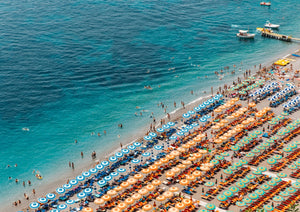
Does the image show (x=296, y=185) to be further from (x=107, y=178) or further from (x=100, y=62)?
(x=100, y=62)

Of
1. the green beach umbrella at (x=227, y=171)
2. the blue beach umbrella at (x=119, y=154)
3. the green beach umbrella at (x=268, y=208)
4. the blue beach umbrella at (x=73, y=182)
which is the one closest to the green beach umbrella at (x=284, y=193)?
the green beach umbrella at (x=268, y=208)

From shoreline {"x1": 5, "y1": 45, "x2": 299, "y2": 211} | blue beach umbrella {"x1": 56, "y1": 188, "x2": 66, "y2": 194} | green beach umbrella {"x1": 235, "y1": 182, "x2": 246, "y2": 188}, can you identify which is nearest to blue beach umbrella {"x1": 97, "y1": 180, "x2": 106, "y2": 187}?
blue beach umbrella {"x1": 56, "y1": 188, "x2": 66, "y2": 194}

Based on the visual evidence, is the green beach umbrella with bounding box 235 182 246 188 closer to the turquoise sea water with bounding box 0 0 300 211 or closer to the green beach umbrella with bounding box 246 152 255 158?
the green beach umbrella with bounding box 246 152 255 158

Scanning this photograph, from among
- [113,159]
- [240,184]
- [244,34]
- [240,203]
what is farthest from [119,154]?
[244,34]

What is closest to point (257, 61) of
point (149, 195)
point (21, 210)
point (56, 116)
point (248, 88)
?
point (248, 88)

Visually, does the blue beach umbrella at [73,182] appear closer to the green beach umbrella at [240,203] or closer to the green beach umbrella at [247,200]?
the green beach umbrella at [240,203]
